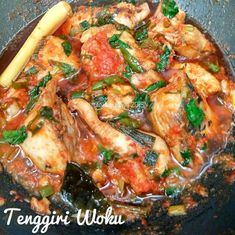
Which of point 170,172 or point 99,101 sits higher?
point 99,101

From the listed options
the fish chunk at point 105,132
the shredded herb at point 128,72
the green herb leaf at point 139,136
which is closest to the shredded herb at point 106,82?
the shredded herb at point 128,72

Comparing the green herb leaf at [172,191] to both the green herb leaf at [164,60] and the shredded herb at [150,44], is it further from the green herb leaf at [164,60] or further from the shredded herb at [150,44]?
the shredded herb at [150,44]

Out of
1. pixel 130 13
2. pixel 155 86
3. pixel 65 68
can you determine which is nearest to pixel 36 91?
pixel 65 68

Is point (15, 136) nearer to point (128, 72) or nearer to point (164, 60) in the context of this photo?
point (128, 72)

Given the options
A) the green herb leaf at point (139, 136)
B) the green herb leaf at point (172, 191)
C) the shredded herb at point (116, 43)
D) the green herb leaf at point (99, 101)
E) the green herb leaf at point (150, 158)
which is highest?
the shredded herb at point (116, 43)

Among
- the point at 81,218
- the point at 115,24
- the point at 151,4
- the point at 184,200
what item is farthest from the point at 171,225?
the point at 151,4

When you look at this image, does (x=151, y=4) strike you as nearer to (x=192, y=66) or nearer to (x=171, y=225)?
(x=192, y=66)

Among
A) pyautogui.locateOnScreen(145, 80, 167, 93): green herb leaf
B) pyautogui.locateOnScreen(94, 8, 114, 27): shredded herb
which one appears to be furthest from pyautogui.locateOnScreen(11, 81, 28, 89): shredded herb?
pyautogui.locateOnScreen(145, 80, 167, 93): green herb leaf
